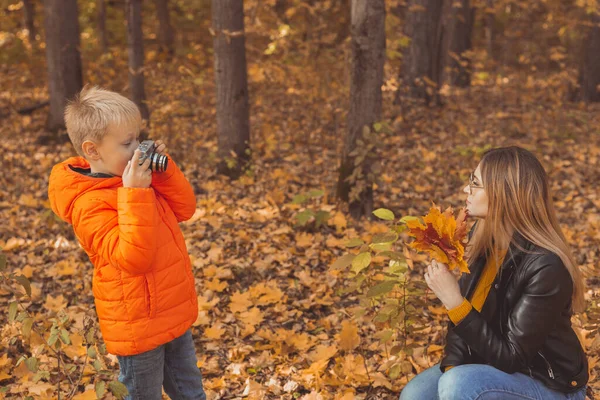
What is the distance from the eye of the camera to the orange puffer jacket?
209 cm

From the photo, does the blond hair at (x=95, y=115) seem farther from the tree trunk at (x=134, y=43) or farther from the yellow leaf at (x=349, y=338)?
the tree trunk at (x=134, y=43)

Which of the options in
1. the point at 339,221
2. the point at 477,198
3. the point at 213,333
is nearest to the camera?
the point at 477,198

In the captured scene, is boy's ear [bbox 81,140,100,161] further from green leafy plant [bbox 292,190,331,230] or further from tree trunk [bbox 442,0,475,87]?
tree trunk [bbox 442,0,475,87]

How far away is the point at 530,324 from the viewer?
2.08 metres

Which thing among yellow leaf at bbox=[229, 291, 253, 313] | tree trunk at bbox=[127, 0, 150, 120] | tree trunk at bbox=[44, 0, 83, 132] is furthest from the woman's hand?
tree trunk at bbox=[44, 0, 83, 132]

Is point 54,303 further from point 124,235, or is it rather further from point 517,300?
point 517,300

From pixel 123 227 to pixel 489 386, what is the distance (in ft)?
5.00

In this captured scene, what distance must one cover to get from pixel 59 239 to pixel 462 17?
1116cm

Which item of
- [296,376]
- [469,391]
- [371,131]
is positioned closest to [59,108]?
[371,131]

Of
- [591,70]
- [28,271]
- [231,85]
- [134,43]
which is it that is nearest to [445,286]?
[28,271]

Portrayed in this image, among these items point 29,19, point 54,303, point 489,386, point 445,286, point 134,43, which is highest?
point 29,19

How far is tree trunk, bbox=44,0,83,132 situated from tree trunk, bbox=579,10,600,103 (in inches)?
371

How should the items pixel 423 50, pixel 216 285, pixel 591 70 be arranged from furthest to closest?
pixel 591 70, pixel 423 50, pixel 216 285

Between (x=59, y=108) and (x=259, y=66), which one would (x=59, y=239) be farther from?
(x=259, y=66)
